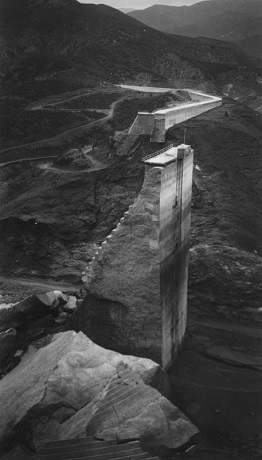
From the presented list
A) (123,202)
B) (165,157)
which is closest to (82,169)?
(123,202)

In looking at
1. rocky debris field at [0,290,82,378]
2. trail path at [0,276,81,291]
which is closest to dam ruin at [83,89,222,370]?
rocky debris field at [0,290,82,378]

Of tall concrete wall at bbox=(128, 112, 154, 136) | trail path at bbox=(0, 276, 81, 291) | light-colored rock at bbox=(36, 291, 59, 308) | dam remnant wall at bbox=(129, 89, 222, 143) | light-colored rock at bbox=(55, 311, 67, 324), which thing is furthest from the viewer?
tall concrete wall at bbox=(128, 112, 154, 136)

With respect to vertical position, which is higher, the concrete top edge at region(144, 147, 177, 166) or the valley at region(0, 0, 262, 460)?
the concrete top edge at region(144, 147, 177, 166)

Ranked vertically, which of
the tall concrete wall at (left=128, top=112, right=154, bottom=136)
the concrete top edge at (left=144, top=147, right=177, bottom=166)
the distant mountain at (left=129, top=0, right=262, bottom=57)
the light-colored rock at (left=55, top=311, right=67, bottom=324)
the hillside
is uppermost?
the distant mountain at (left=129, top=0, right=262, bottom=57)

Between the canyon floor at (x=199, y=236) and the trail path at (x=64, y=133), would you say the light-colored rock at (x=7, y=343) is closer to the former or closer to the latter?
the canyon floor at (x=199, y=236)

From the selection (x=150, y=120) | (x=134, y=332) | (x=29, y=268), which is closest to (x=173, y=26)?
(x=150, y=120)

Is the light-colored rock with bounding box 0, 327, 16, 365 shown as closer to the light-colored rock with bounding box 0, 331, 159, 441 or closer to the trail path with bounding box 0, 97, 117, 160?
the light-colored rock with bounding box 0, 331, 159, 441

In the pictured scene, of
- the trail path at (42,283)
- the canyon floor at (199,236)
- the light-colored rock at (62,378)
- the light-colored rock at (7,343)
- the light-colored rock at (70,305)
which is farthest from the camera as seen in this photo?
the trail path at (42,283)

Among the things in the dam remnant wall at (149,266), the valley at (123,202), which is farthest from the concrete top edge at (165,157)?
the valley at (123,202)
